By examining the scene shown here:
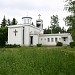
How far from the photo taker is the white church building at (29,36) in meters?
58.3

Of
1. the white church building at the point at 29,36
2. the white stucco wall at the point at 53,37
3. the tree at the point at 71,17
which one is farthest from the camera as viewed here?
the white stucco wall at the point at 53,37

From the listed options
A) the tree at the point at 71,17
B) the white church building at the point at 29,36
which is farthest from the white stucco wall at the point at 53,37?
the tree at the point at 71,17

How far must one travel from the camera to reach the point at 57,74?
10727mm

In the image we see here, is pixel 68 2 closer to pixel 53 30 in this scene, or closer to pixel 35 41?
pixel 35 41

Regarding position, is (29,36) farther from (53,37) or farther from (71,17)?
(71,17)

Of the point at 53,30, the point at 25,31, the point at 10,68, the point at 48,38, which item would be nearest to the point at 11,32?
the point at 25,31

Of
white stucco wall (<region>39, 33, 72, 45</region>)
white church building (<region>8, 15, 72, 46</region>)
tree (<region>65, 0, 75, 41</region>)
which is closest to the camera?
tree (<region>65, 0, 75, 41</region>)

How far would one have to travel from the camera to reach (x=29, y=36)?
192ft

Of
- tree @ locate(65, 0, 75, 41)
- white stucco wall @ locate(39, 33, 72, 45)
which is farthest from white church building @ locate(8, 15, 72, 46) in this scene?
tree @ locate(65, 0, 75, 41)

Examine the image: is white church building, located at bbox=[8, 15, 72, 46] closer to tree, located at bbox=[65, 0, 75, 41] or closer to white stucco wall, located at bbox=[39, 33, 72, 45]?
white stucco wall, located at bbox=[39, 33, 72, 45]

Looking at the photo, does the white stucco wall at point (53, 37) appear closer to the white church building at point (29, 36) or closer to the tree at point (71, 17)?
the white church building at point (29, 36)

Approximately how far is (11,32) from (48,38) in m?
8.98

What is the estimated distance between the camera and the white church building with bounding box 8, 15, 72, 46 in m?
58.3

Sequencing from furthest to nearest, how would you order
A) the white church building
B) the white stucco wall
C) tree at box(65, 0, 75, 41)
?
the white stucco wall, the white church building, tree at box(65, 0, 75, 41)
